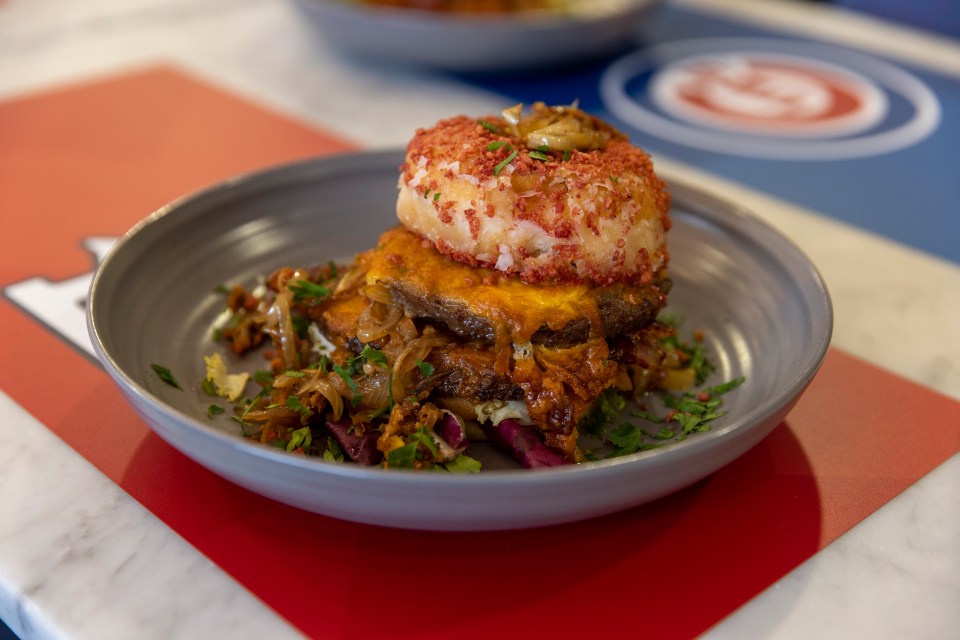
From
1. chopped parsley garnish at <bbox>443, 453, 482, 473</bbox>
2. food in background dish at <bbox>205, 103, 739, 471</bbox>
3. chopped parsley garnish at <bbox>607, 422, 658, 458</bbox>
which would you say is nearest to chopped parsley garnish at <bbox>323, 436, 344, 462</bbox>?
food in background dish at <bbox>205, 103, 739, 471</bbox>

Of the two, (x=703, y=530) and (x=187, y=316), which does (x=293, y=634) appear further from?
(x=187, y=316)

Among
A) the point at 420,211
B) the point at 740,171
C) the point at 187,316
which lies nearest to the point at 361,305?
the point at 420,211

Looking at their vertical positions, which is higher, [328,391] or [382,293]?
[382,293]

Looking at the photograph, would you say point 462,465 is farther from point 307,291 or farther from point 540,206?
point 307,291

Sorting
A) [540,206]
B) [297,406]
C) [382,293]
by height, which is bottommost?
[297,406]

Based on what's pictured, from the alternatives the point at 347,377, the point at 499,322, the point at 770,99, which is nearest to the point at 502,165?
→ the point at 499,322

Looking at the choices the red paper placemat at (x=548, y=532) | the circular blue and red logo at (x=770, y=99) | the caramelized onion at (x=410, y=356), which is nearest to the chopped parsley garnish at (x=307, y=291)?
the caramelized onion at (x=410, y=356)

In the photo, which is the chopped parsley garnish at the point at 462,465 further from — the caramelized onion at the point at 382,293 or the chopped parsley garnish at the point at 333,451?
the caramelized onion at the point at 382,293
